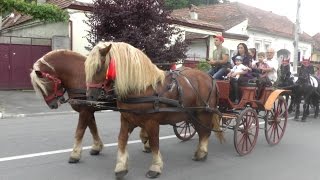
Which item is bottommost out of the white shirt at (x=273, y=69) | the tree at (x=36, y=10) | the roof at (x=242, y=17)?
the white shirt at (x=273, y=69)

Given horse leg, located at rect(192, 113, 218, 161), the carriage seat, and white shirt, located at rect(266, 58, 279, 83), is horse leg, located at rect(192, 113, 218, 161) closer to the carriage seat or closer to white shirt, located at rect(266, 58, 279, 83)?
the carriage seat

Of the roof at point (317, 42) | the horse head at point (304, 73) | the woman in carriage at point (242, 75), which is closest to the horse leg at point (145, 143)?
the woman in carriage at point (242, 75)

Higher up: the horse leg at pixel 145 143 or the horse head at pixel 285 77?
the horse head at pixel 285 77

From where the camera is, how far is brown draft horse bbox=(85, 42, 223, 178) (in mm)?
5766

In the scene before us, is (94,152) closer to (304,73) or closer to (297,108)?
(297,108)

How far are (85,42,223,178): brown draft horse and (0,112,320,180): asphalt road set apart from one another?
0.66 m

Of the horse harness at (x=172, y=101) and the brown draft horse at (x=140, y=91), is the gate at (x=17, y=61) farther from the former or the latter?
the brown draft horse at (x=140, y=91)

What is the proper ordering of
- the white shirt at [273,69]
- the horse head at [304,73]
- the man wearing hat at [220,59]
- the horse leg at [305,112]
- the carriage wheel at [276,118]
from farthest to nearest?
the horse head at [304,73]
the horse leg at [305,112]
the white shirt at [273,69]
the carriage wheel at [276,118]
the man wearing hat at [220,59]

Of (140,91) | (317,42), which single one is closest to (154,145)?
(140,91)

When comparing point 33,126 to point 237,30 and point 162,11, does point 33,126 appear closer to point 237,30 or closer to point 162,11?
point 162,11

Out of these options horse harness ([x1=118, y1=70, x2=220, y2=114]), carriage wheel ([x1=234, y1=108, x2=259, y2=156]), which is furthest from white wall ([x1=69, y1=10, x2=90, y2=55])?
horse harness ([x1=118, y1=70, x2=220, y2=114])

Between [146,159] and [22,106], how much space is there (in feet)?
29.3

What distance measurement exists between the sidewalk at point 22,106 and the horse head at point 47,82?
7029mm

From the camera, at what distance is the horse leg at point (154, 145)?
6.20 meters
